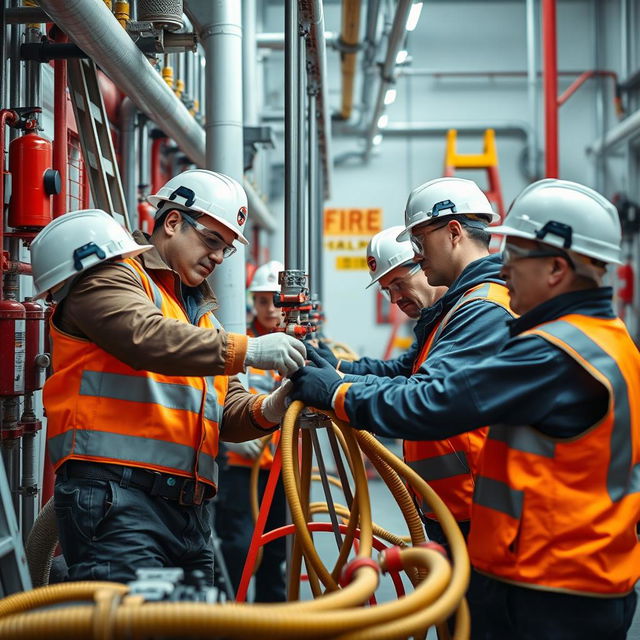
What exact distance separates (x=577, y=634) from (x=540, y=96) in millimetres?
9846

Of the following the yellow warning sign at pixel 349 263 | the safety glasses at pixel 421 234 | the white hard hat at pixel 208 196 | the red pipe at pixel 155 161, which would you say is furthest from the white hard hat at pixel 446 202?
the yellow warning sign at pixel 349 263

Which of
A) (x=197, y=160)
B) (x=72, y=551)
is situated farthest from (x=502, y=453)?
(x=197, y=160)

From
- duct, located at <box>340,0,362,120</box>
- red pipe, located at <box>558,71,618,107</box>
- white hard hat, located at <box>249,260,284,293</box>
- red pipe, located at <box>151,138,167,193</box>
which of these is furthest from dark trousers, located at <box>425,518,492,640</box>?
red pipe, located at <box>558,71,618,107</box>

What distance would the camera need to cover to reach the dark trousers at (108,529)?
1.95m

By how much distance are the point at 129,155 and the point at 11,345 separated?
2237 millimetres

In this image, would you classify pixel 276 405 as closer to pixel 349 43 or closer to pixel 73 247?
pixel 73 247

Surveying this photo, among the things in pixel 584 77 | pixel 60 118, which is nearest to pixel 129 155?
pixel 60 118

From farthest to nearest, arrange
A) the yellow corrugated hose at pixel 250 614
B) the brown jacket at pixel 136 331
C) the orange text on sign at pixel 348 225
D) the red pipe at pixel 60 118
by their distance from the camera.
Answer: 1. the orange text on sign at pixel 348 225
2. the red pipe at pixel 60 118
3. the brown jacket at pixel 136 331
4. the yellow corrugated hose at pixel 250 614

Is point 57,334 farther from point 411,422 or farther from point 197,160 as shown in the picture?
point 197,160

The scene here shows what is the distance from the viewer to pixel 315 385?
6.57ft

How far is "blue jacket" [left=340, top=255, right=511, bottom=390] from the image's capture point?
2.14 meters

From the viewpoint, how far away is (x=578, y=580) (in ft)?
5.32

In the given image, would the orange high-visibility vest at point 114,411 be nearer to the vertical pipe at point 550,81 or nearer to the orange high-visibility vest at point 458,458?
the orange high-visibility vest at point 458,458

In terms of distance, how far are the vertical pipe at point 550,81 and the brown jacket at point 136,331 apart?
23.8 feet
